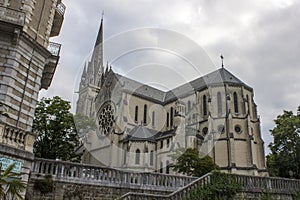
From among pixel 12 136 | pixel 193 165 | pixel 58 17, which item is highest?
pixel 58 17

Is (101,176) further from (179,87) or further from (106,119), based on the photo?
(179,87)

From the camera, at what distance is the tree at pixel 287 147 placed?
24.6m

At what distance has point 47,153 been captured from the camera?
2102cm

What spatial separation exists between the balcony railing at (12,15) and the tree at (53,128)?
10.3 m

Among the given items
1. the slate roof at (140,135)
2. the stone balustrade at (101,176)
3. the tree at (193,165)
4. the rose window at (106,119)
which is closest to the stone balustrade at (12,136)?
the stone balustrade at (101,176)

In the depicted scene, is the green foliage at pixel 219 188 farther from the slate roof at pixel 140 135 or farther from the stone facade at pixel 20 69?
the slate roof at pixel 140 135

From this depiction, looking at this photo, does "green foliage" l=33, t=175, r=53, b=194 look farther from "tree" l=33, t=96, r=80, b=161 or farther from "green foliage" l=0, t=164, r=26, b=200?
"tree" l=33, t=96, r=80, b=161

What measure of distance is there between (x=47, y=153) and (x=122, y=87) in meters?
24.6

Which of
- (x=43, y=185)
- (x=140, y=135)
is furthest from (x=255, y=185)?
(x=140, y=135)

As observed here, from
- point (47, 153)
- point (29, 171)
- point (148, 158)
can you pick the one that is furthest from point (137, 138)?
point (29, 171)

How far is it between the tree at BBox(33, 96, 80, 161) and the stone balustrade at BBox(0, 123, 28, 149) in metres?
10.7

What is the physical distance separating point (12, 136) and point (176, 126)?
103 ft

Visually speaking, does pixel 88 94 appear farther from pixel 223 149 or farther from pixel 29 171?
pixel 29 171

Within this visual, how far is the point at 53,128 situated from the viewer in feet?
69.2
